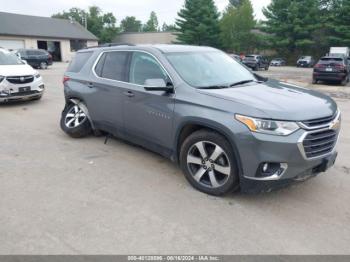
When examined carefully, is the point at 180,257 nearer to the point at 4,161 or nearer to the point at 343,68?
the point at 4,161

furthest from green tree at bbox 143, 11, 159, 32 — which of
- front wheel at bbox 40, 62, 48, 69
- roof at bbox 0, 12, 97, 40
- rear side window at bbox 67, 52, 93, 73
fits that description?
rear side window at bbox 67, 52, 93, 73

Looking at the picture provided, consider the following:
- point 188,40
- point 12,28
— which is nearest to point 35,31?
point 12,28

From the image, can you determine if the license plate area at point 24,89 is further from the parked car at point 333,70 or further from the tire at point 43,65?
the tire at point 43,65

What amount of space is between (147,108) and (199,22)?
49.4 m

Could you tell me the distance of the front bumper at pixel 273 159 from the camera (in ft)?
10.9

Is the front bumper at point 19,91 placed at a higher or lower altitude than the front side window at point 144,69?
lower

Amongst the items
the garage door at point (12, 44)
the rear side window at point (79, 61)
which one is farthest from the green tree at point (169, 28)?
the rear side window at point (79, 61)

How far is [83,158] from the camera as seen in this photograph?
526cm

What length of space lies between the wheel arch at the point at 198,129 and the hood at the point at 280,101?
0.33 meters

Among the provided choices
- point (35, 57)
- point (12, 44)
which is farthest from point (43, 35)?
point (35, 57)

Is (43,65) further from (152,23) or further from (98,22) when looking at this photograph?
(152,23)

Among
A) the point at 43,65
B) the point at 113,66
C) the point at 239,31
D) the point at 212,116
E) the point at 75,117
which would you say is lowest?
the point at 43,65

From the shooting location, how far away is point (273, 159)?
337 centimetres

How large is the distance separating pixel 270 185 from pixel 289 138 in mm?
545
